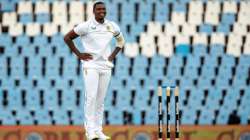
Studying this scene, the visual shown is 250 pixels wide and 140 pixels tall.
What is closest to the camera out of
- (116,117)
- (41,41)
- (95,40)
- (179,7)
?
(95,40)

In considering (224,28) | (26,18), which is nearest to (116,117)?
(26,18)

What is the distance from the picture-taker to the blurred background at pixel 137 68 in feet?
41.5

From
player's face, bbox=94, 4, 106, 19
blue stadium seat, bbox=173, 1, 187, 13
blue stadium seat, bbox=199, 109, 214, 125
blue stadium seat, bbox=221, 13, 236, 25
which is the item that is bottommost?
blue stadium seat, bbox=199, 109, 214, 125

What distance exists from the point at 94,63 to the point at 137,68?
5.81 m

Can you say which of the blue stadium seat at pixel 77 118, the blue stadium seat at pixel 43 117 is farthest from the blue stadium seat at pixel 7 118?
the blue stadium seat at pixel 77 118

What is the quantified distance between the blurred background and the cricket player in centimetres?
490

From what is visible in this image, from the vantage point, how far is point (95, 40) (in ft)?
23.9

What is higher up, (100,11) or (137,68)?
(100,11)

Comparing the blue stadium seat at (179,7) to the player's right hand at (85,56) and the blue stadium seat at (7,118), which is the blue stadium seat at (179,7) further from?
the player's right hand at (85,56)

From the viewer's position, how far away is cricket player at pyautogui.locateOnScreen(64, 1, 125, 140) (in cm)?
721

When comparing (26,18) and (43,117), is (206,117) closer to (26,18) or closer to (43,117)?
(43,117)

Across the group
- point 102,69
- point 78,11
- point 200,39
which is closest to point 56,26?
point 78,11

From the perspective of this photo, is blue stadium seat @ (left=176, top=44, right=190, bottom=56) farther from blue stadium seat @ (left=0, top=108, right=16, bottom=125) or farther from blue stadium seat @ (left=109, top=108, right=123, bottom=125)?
blue stadium seat @ (left=0, top=108, right=16, bottom=125)

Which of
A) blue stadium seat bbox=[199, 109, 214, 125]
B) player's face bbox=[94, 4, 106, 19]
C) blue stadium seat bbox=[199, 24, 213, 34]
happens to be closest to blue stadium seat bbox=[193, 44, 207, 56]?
blue stadium seat bbox=[199, 24, 213, 34]
